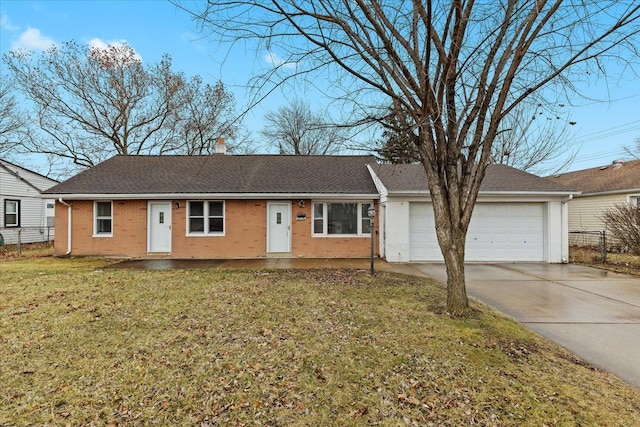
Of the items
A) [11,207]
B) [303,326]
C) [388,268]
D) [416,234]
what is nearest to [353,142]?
[303,326]

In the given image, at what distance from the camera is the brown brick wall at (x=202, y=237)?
38.4 feet

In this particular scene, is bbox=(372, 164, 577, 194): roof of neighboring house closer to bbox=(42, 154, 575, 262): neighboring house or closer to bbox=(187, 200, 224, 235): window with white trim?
bbox=(42, 154, 575, 262): neighboring house

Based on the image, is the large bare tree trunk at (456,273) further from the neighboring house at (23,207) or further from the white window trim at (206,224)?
the neighboring house at (23,207)

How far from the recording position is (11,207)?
1619cm

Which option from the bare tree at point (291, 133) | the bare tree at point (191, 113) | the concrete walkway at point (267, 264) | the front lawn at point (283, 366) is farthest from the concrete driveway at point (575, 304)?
the bare tree at point (291, 133)

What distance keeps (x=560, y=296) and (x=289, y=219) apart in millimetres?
8100

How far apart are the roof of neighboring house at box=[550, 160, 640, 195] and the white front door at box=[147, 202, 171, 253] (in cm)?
1906

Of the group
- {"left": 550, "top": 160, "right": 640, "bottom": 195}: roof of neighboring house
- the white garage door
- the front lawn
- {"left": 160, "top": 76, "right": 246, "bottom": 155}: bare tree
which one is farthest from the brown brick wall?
{"left": 550, "top": 160, "right": 640, "bottom": 195}: roof of neighboring house

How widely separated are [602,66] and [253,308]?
6.42 metres

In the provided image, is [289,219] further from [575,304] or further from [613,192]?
[613,192]

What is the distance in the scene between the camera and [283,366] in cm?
344

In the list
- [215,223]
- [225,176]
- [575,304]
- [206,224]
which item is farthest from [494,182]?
[206,224]

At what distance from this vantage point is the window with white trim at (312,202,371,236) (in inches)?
467

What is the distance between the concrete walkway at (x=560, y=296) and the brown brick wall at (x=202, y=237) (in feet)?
2.26
